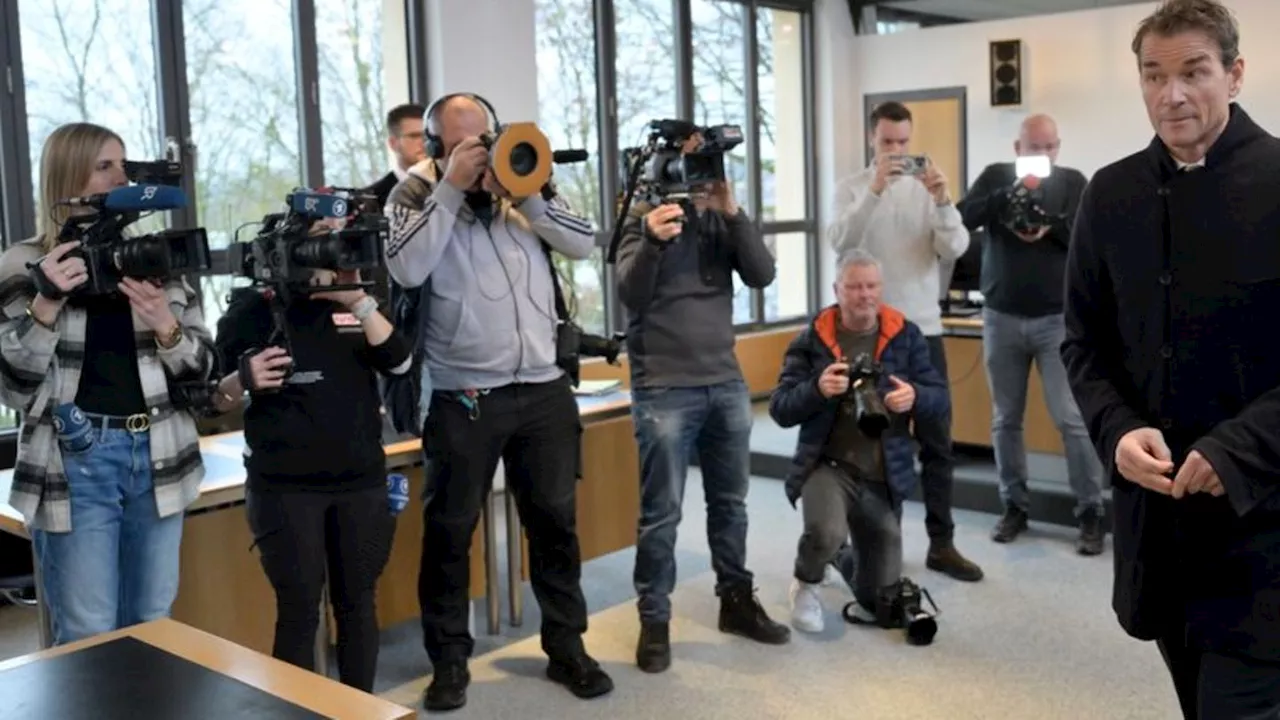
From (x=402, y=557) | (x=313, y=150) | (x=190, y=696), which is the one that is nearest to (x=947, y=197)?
(x=402, y=557)

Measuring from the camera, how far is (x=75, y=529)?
246 centimetres

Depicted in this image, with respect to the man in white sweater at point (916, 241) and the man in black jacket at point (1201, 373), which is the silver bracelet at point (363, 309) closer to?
the man in black jacket at point (1201, 373)

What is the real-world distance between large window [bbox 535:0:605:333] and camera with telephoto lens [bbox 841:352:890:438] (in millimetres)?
3078

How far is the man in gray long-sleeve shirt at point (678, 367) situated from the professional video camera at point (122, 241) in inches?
50.6

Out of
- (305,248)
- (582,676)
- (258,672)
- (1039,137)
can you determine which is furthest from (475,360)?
(1039,137)

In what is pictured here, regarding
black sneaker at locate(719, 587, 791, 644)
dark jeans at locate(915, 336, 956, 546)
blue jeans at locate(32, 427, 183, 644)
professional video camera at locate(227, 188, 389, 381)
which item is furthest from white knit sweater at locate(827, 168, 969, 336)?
blue jeans at locate(32, 427, 183, 644)

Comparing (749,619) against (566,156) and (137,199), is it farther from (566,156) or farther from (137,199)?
(137,199)

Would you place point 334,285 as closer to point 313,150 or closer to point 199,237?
point 199,237

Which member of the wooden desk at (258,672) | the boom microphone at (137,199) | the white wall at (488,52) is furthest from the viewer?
the white wall at (488,52)

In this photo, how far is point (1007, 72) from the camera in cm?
768

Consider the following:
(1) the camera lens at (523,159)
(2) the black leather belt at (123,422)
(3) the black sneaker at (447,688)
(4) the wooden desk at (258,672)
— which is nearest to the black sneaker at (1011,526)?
(3) the black sneaker at (447,688)

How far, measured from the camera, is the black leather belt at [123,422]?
249 cm

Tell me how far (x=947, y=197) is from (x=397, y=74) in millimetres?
2835

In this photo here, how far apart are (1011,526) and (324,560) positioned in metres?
2.84
